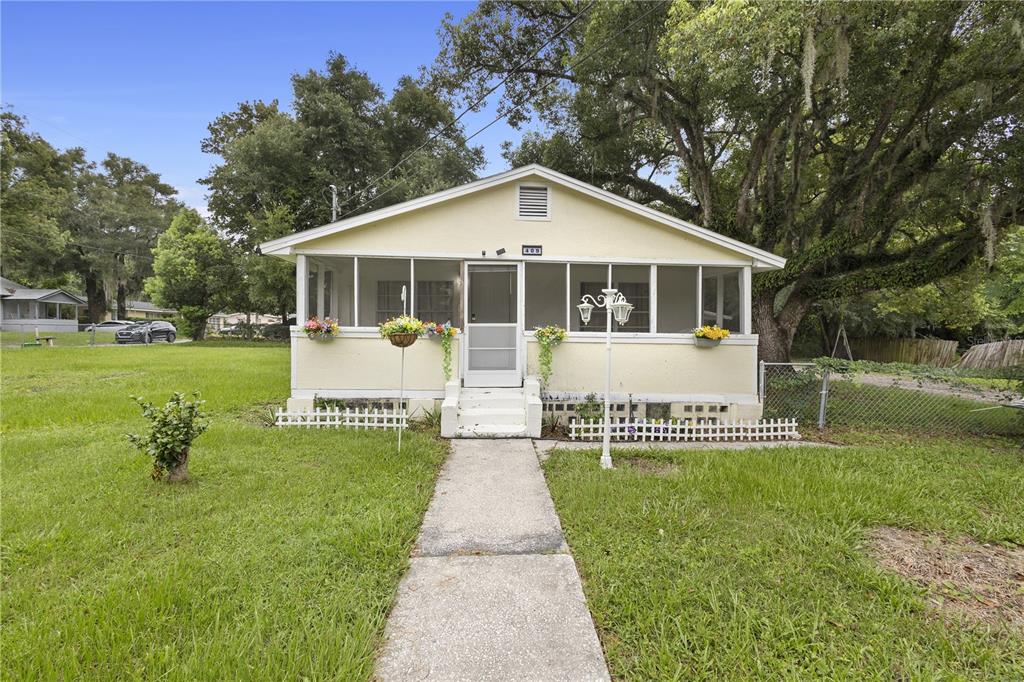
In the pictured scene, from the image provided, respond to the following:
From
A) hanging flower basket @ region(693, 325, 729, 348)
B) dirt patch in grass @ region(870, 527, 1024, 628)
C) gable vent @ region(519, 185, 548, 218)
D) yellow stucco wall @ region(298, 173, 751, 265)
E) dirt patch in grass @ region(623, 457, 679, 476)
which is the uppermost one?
gable vent @ region(519, 185, 548, 218)

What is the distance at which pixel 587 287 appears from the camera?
32.3ft

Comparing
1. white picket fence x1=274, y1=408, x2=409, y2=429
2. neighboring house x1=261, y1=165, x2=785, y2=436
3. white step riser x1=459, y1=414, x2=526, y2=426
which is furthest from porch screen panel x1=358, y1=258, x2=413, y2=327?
white step riser x1=459, y1=414, x2=526, y2=426

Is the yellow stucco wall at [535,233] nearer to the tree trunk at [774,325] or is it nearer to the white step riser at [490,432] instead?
the white step riser at [490,432]

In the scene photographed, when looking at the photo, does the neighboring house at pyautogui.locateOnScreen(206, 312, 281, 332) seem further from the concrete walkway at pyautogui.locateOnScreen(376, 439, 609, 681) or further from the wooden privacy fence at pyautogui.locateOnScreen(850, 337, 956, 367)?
the wooden privacy fence at pyautogui.locateOnScreen(850, 337, 956, 367)

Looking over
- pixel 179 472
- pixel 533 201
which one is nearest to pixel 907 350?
pixel 533 201

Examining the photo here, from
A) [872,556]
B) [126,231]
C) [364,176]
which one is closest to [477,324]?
[872,556]

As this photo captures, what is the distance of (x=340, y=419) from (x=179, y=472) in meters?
2.68

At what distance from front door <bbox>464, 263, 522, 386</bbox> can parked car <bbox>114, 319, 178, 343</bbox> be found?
26684 mm

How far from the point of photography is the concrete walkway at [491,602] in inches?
90.1

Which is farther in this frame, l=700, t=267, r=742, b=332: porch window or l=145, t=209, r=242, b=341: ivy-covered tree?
l=145, t=209, r=242, b=341: ivy-covered tree

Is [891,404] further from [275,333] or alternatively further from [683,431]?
[275,333]

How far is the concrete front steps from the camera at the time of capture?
6781mm

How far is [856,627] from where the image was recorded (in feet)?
8.52

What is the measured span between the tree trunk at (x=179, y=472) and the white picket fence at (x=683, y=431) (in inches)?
187
